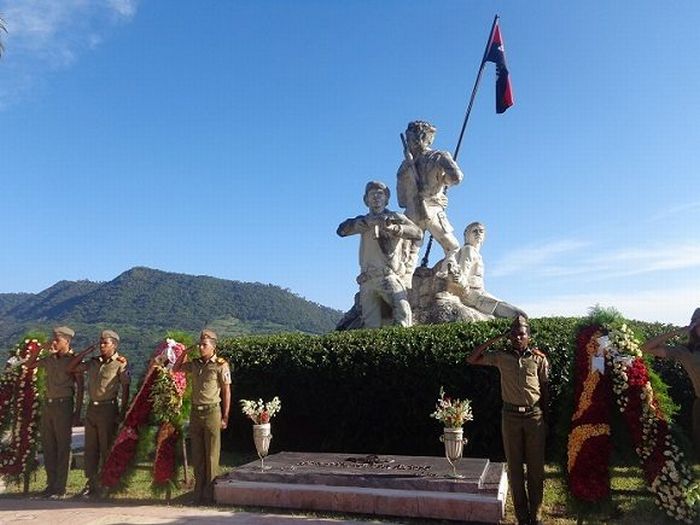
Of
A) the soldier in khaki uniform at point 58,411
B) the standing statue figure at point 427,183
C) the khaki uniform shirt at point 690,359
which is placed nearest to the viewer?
the khaki uniform shirt at point 690,359

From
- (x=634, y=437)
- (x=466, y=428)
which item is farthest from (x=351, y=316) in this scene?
(x=634, y=437)

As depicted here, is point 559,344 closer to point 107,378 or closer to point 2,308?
point 107,378

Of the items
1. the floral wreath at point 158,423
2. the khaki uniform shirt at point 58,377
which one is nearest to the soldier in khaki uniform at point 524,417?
the floral wreath at point 158,423

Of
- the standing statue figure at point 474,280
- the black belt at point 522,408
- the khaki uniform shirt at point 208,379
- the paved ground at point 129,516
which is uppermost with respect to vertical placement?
the standing statue figure at point 474,280

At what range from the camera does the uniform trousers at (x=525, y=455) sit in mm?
4871

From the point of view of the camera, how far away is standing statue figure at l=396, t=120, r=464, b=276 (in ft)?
38.8

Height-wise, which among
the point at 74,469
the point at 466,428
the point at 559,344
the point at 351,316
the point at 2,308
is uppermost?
the point at 2,308

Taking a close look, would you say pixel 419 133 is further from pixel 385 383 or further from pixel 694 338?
pixel 694 338

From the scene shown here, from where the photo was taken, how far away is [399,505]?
17.0 ft

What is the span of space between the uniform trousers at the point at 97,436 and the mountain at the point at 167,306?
64281mm

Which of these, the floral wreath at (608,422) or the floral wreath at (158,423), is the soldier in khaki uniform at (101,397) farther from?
the floral wreath at (608,422)

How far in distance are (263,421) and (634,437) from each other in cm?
352

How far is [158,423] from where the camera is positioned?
21.1 ft

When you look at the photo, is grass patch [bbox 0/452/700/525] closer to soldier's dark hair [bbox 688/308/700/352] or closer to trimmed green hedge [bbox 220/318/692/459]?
trimmed green hedge [bbox 220/318/692/459]
